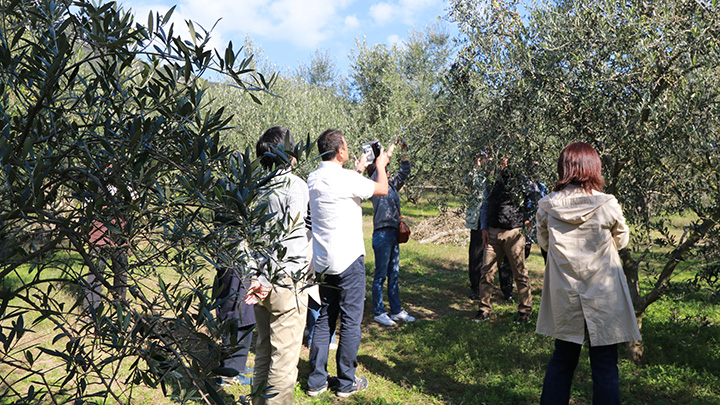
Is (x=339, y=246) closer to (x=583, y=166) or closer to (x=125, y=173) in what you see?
(x=583, y=166)

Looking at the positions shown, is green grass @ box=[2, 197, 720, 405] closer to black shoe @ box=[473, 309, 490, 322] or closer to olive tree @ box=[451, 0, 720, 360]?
black shoe @ box=[473, 309, 490, 322]

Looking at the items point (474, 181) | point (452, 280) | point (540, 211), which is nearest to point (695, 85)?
point (540, 211)

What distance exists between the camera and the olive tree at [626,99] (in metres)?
4.02

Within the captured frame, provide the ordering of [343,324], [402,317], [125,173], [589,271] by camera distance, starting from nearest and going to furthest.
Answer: [125,173]
[589,271]
[343,324]
[402,317]

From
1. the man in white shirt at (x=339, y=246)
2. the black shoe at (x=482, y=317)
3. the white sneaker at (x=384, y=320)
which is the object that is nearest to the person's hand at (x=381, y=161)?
the man in white shirt at (x=339, y=246)

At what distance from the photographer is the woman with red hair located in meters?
3.63

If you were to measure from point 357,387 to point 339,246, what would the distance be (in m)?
1.54

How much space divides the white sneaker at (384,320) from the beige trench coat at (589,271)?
3.54 m

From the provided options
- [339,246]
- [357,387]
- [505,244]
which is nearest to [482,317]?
[505,244]

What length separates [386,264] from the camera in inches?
284

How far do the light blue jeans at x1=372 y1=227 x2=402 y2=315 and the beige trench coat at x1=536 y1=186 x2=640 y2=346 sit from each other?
347 centimetres

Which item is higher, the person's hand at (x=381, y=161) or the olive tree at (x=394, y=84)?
the olive tree at (x=394, y=84)

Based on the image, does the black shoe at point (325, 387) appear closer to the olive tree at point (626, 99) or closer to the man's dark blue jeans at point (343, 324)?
the man's dark blue jeans at point (343, 324)

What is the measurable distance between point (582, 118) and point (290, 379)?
361cm
